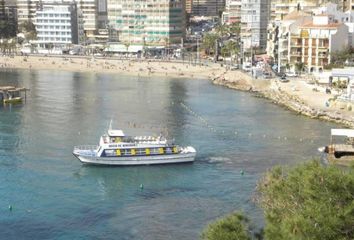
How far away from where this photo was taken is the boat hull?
46.5 meters


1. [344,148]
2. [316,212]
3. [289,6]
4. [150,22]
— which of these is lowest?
[344,148]

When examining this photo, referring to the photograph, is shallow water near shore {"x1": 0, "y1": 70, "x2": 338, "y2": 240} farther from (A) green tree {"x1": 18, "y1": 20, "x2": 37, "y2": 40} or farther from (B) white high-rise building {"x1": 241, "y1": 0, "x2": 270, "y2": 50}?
(A) green tree {"x1": 18, "y1": 20, "x2": 37, "y2": 40}

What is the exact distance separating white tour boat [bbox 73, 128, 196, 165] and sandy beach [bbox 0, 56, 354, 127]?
19895 mm

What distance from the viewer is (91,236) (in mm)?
33094

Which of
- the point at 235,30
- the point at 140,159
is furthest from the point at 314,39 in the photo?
the point at 235,30

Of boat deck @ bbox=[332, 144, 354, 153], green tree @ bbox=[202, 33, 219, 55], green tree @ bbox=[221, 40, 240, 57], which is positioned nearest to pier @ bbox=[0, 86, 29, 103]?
boat deck @ bbox=[332, 144, 354, 153]

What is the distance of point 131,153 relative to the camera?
46.8 metres

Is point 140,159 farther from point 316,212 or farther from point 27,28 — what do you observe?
point 27,28

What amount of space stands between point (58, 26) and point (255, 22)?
146ft

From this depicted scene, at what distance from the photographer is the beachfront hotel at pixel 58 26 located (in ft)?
460

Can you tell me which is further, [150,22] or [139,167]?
[150,22]

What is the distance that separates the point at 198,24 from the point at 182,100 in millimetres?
110728

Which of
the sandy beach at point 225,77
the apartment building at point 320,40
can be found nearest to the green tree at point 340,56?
the apartment building at point 320,40

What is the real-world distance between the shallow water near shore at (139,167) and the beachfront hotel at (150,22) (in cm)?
5027
